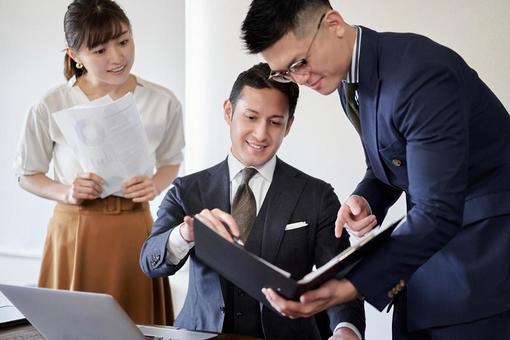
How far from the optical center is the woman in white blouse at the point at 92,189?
1.91 metres

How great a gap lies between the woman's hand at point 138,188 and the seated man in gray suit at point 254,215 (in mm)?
183

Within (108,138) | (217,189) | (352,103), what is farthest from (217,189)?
(352,103)

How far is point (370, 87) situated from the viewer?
1216 millimetres

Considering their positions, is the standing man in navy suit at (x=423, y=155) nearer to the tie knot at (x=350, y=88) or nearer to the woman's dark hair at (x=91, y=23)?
the tie knot at (x=350, y=88)

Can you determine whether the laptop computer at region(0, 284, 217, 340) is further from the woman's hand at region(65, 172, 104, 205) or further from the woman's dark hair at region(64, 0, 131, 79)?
the woman's dark hair at region(64, 0, 131, 79)

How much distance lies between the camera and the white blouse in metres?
1.97

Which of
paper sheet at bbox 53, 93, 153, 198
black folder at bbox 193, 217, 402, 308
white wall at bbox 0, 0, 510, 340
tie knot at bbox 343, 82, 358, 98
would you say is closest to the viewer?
black folder at bbox 193, 217, 402, 308

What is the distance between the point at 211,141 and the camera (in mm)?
3006

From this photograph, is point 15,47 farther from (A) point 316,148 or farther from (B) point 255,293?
(B) point 255,293

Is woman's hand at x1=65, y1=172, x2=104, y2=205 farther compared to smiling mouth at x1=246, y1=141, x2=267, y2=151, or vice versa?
woman's hand at x1=65, y1=172, x2=104, y2=205

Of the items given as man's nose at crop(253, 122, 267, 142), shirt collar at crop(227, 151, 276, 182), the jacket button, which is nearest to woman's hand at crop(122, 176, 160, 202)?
shirt collar at crop(227, 151, 276, 182)

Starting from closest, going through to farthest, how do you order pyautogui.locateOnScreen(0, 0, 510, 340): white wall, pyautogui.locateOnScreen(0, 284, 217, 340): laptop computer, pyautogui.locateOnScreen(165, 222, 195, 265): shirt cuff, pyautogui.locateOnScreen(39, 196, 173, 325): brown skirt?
pyautogui.locateOnScreen(0, 284, 217, 340): laptop computer, pyautogui.locateOnScreen(165, 222, 195, 265): shirt cuff, pyautogui.locateOnScreen(39, 196, 173, 325): brown skirt, pyautogui.locateOnScreen(0, 0, 510, 340): white wall

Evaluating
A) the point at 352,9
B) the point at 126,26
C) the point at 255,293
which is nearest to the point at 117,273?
the point at 126,26

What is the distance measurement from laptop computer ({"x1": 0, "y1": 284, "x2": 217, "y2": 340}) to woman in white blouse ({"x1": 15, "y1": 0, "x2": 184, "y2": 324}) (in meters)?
0.61
